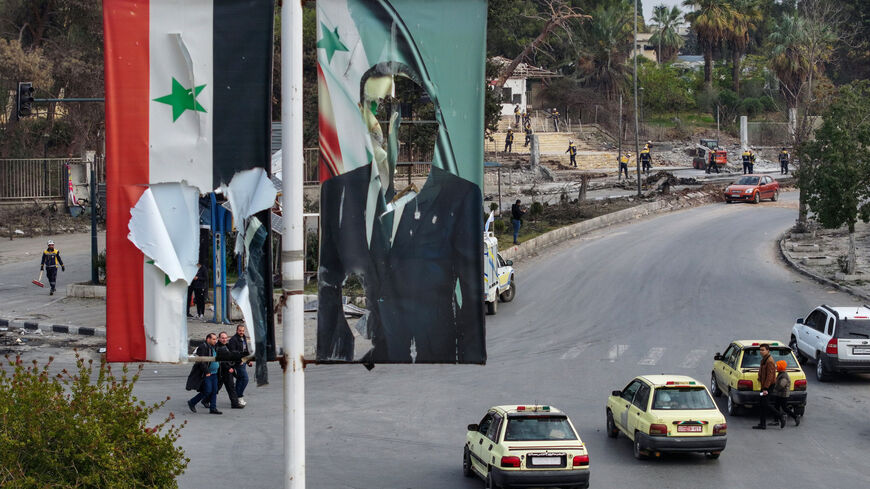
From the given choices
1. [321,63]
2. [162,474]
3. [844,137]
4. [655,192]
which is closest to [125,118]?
[321,63]

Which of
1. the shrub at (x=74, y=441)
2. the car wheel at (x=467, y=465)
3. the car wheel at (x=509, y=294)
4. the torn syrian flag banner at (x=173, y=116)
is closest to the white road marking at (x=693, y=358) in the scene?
the car wheel at (x=509, y=294)

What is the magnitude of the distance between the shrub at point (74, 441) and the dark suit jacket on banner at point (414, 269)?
321 centimetres

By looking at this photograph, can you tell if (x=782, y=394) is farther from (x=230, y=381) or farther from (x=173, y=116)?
(x=173, y=116)

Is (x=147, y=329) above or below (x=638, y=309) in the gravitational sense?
above

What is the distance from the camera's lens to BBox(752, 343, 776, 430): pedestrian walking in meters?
18.6

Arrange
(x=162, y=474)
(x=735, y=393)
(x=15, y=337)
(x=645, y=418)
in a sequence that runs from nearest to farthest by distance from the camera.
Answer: (x=162, y=474), (x=645, y=418), (x=735, y=393), (x=15, y=337)

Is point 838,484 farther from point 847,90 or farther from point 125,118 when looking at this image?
point 847,90

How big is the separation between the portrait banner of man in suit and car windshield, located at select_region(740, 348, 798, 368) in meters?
14.4

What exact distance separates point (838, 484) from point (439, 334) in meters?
10.8

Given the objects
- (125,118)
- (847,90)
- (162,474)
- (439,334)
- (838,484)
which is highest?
(847,90)

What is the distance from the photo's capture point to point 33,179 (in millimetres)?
46656

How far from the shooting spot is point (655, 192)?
54219 millimetres

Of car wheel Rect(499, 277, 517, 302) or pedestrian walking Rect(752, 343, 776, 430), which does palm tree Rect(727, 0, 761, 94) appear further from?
pedestrian walking Rect(752, 343, 776, 430)

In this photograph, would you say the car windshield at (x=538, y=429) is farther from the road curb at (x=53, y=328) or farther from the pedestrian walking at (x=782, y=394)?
the road curb at (x=53, y=328)
